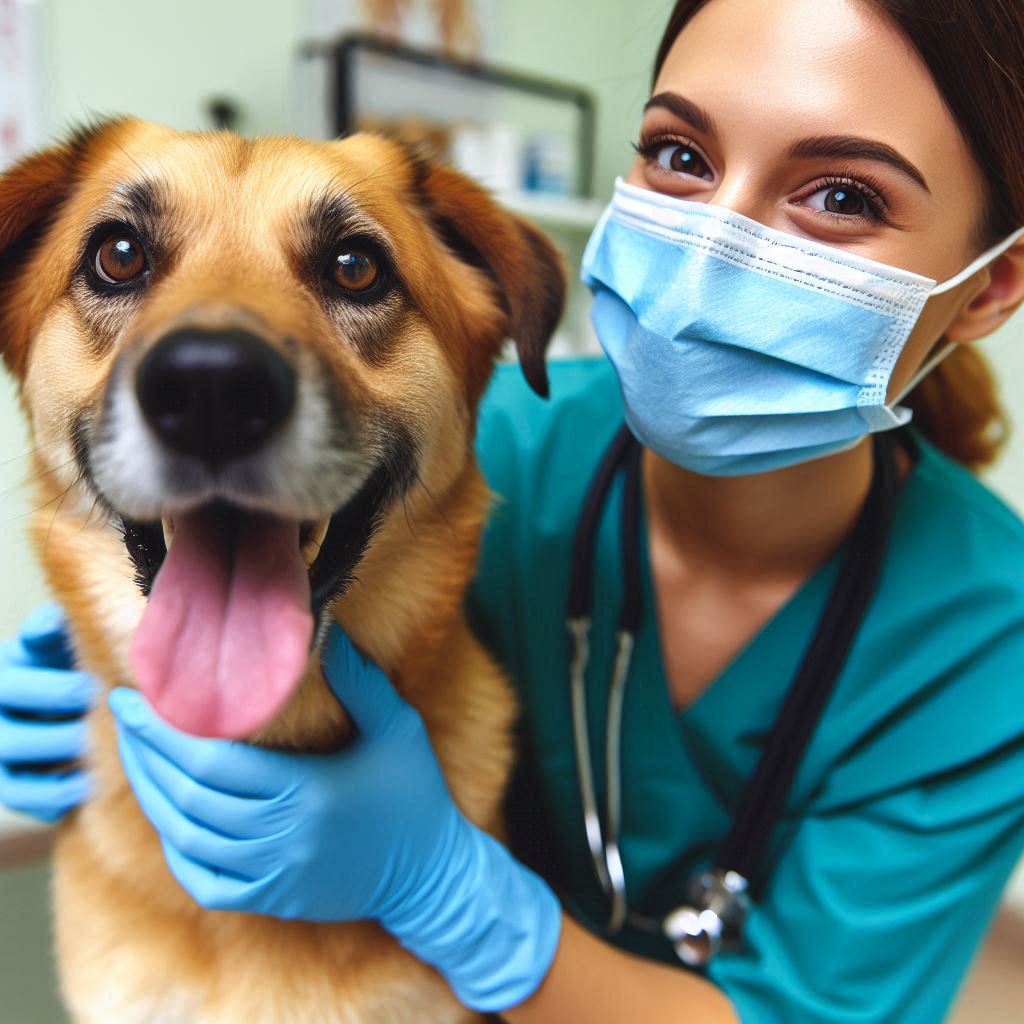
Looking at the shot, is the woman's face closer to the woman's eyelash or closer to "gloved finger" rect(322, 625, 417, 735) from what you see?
the woman's eyelash

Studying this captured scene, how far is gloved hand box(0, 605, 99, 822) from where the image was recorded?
37.9 inches

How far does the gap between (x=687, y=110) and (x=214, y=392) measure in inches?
22.7

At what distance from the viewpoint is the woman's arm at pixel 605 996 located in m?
0.94

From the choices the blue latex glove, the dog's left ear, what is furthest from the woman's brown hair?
the blue latex glove

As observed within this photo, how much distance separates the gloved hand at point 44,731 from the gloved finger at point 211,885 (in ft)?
0.60

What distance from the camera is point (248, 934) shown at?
2.83 ft

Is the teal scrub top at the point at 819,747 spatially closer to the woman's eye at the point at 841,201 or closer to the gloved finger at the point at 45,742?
the woman's eye at the point at 841,201

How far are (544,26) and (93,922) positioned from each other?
9.18 feet

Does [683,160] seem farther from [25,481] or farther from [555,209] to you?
[555,209]

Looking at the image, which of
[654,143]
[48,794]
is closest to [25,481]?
[48,794]

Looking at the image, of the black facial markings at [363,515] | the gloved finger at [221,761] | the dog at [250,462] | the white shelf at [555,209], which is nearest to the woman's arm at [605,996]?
the dog at [250,462]

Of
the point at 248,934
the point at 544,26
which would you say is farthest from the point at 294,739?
the point at 544,26

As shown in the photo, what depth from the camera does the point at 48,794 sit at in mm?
962

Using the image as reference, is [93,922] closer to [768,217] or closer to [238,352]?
[238,352]
